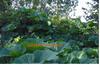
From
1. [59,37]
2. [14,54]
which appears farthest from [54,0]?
[14,54]

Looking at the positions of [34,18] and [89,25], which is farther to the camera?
[34,18]

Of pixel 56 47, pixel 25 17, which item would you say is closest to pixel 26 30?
pixel 25 17

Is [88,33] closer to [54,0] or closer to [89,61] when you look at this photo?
[54,0]

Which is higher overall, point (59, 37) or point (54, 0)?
point (54, 0)

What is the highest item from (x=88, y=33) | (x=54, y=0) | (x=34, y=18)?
(x=54, y=0)

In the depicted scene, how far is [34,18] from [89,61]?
925 millimetres

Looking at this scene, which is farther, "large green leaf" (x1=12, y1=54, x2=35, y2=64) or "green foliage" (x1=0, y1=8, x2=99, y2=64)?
"green foliage" (x1=0, y1=8, x2=99, y2=64)

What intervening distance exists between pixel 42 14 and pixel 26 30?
8.5 inches

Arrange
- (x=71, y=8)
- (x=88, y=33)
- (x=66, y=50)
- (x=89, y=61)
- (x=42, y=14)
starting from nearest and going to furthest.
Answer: (x=89, y=61)
(x=66, y=50)
(x=71, y=8)
(x=42, y=14)
(x=88, y=33)

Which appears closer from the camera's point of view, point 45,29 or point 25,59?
point 25,59

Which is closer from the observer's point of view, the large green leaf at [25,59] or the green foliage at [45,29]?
the large green leaf at [25,59]

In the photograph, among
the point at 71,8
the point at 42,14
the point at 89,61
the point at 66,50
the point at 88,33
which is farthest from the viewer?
the point at 88,33

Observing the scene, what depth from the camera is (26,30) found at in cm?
191

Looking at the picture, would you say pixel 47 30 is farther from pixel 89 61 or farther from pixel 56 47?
pixel 89 61
